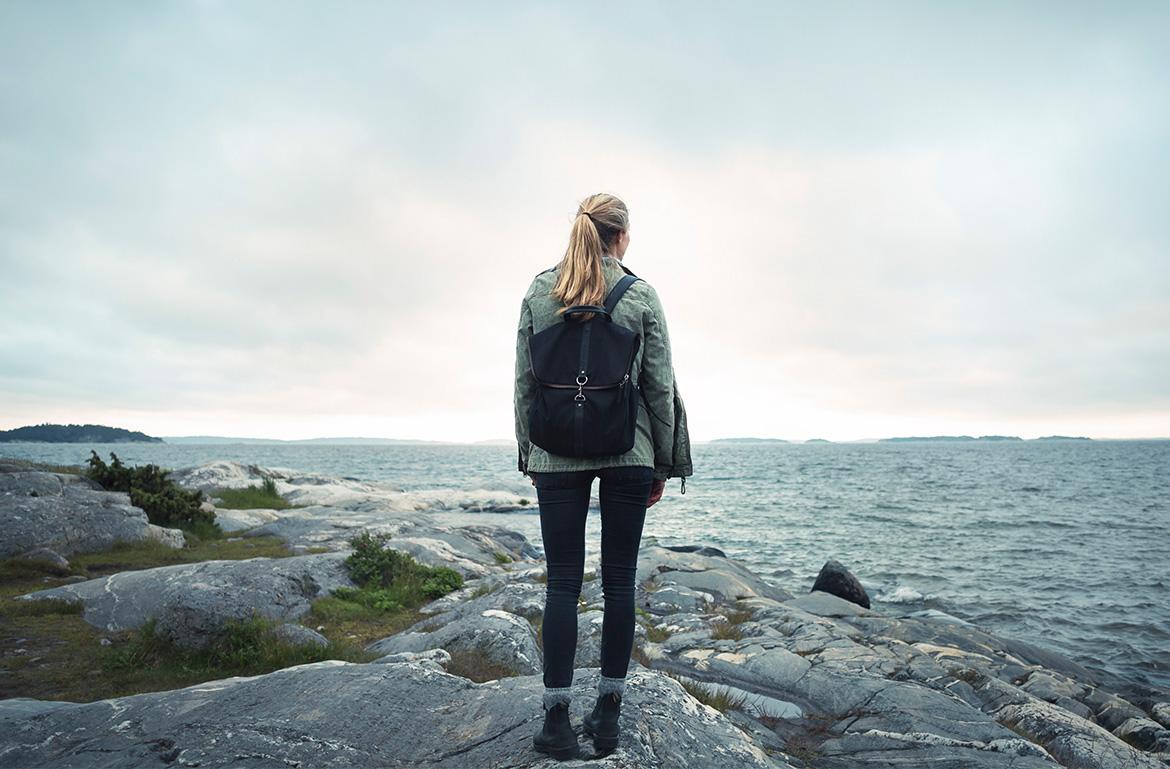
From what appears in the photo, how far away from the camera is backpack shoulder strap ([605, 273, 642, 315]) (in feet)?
12.1

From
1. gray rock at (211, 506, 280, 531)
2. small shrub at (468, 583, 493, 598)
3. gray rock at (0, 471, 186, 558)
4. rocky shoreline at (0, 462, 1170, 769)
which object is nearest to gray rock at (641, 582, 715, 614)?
rocky shoreline at (0, 462, 1170, 769)

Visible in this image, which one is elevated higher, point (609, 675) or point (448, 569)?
point (609, 675)

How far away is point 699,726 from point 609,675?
3.22 feet

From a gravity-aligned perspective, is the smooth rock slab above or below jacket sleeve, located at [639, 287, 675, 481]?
below

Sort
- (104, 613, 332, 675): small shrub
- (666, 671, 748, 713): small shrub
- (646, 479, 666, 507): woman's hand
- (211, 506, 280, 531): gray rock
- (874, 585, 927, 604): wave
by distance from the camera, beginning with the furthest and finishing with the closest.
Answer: (874, 585, 927, 604): wave, (211, 506, 280, 531): gray rock, (104, 613, 332, 675): small shrub, (666, 671, 748, 713): small shrub, (646, 479, 666, 507): woman's hand

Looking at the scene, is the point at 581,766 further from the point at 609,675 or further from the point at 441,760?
the point at 441,760

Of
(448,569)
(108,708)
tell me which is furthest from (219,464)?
(108,708)

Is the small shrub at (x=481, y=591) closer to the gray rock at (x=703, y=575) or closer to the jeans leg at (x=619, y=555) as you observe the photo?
the gray rock at (x=703, y=575)

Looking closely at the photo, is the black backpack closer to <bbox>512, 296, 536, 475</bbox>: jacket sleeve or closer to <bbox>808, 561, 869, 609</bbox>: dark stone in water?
<bbox>512, 296, 536, 475</bbox>: jacket sleeve

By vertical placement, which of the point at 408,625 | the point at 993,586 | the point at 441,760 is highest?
the point at 441,760

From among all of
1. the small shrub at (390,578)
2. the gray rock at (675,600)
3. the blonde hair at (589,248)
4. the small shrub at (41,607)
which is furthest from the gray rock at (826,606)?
the small shrub at (41,607)

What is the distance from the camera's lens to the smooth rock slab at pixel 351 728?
12.5ft

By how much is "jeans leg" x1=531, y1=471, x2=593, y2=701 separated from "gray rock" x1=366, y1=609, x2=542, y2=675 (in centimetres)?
322

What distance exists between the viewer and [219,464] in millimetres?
29656
